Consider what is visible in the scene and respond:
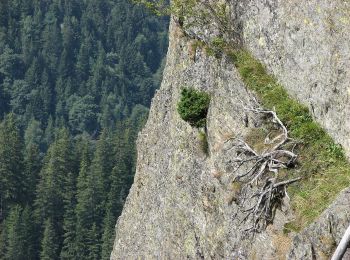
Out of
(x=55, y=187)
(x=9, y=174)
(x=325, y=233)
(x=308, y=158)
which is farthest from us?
(x=9, y=174)

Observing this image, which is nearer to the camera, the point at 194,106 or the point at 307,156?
the point at 307,156

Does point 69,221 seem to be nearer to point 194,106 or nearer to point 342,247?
point 194,106

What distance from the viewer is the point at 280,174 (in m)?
19.5

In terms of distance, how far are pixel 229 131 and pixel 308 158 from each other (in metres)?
4.86

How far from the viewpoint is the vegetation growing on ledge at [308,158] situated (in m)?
18.1

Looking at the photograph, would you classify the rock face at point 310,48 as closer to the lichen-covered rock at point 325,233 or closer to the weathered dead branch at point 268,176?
the weathered dead branch at point 268,176

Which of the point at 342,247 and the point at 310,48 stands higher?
the point at 310,48

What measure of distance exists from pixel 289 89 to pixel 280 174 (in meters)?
3.57

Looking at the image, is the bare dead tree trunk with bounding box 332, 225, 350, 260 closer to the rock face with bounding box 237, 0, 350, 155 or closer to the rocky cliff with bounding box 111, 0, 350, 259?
the rocky cliff with bounding box 111, 0, 350, 259

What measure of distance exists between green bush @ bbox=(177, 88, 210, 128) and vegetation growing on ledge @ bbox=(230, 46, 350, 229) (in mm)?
3629

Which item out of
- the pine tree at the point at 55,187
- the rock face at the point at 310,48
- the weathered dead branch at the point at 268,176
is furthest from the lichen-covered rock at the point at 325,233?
the pine tree at the point at 55,187

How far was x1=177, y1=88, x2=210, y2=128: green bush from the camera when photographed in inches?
1032

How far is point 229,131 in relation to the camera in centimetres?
2397

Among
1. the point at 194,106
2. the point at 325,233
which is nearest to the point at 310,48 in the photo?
the point at 325,233
